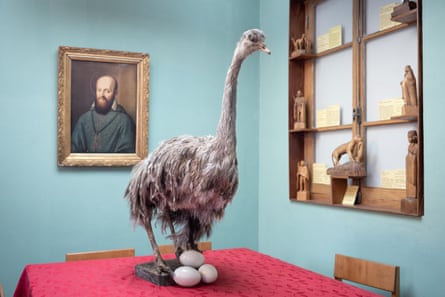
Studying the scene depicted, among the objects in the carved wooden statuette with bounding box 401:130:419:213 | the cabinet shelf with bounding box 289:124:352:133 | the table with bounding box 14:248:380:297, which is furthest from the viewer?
the cabinet shelf with bounding box 289:124:352:133

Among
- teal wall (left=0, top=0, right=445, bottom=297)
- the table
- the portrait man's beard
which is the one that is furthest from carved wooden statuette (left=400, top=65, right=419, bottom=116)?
the portrait man's beard

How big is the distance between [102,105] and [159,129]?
0.55 meters

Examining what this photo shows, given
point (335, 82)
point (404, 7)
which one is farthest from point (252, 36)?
point (335, 82)

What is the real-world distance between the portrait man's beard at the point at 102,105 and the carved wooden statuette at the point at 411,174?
2.42m

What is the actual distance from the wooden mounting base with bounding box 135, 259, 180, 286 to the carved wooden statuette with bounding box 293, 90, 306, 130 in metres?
1.85

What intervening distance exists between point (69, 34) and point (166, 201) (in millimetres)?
2216

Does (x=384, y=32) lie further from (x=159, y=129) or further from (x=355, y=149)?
(x=159, y=129)

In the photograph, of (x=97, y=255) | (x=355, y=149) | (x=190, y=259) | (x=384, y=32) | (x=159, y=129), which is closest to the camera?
(x=190, y=259)

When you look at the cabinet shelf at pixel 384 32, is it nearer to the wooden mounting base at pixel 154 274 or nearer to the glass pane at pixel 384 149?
the glass pane at pixel 384 149

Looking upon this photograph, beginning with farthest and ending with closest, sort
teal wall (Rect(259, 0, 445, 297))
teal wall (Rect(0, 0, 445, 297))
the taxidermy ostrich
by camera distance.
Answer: teal wall (Rect(0, 0, 445, 297)) < teal wall (Rect(259, 0, 445, 297)) < the taxidermy ostrich

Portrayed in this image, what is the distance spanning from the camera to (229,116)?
7.34 ft

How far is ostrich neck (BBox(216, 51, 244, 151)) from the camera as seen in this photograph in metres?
2.22

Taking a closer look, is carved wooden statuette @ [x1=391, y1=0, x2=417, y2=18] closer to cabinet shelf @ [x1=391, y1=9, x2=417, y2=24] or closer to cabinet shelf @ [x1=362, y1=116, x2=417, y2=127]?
cabinet shelf @ [x1=391, y1=9, x2=417, y2=24]

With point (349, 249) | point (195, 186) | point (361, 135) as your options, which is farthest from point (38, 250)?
point (361, 135)
